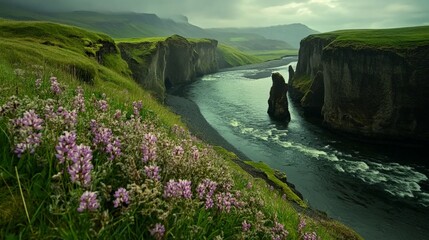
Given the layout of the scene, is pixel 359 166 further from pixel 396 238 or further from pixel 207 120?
pixel 207 120

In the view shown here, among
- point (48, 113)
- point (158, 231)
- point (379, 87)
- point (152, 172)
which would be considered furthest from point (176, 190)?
point (379, 87)

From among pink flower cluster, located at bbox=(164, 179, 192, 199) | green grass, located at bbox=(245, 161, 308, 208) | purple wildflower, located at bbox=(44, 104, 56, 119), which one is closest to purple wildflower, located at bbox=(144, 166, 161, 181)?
pink flower cluster, located at bbox=(164, 179, 192, 199)

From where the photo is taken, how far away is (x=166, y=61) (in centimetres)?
12138

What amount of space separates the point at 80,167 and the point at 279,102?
229 ft

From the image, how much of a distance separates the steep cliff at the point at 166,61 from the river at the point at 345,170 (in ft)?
65.8

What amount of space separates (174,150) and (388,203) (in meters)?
37.0

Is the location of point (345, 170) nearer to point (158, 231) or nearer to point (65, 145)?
point (158, 231)

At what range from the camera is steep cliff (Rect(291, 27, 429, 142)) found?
56.4 metres

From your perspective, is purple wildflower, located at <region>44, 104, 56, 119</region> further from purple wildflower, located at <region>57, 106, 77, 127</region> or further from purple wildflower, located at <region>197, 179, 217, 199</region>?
purple wildflower, located at <region>197, 179, 217, 199</region>

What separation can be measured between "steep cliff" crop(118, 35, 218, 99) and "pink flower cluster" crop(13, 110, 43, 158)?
6269 centimetres

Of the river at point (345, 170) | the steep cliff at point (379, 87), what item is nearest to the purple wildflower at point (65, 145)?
the river at point (345, 170)

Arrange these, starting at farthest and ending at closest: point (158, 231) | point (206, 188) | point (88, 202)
→ point (206, 188), point (158, 231), point (88, 202)

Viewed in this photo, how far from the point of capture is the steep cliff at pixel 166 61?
79.1 meters

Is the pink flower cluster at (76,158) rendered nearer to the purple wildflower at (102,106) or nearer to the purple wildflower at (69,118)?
the purple wildflower at (69,118)
